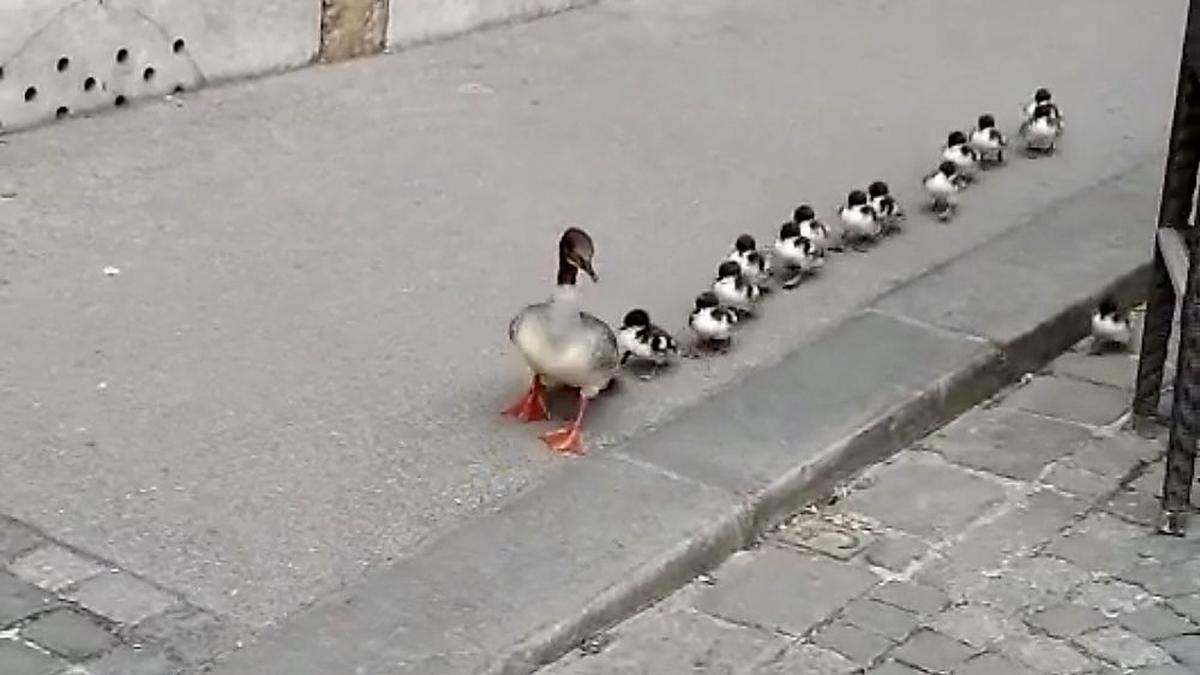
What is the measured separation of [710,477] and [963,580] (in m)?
0.68

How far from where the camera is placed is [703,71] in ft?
29.9

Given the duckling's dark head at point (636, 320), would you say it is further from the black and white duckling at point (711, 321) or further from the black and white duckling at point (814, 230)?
the black and white duckling at point (814, 230)

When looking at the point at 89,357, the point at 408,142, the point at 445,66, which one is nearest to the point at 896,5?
the point at 445,66

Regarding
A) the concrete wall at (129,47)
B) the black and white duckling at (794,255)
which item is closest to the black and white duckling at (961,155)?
the black and white duckling at (794,255)

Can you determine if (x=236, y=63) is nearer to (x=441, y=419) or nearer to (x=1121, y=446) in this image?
(x=441, y=419)

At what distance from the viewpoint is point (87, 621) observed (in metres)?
4.28

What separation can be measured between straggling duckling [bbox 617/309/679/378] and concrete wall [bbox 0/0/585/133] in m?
2.91

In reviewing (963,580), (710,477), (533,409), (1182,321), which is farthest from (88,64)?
(1182,321)

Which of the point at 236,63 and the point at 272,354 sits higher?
the point at 236,63

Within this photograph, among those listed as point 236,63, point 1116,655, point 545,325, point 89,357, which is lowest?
point 1116,655

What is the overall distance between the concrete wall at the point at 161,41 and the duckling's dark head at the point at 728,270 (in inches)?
112

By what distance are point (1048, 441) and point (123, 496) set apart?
256 centimetres

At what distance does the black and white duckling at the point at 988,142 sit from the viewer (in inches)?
306

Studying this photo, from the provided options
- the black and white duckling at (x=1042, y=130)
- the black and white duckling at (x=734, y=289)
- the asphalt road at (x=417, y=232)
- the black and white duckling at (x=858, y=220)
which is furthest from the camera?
the black and white duckling at (x=1042, y=130)
